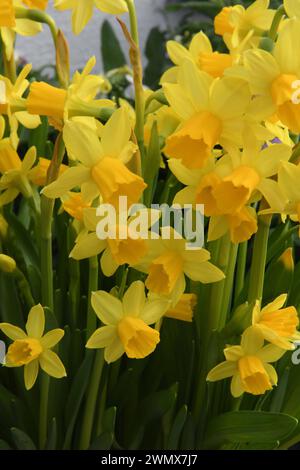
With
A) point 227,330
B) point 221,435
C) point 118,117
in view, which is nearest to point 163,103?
point 118,117

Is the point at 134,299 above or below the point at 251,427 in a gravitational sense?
above

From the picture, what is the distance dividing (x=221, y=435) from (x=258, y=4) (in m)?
0.43

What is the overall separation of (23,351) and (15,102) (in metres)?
0.23

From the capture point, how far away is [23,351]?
66 centimetres

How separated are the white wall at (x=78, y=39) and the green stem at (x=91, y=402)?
198 cm

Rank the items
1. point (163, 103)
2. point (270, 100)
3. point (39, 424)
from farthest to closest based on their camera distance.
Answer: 1. point (39, 424)
2. point (163, 103)
3. point (270, 100)

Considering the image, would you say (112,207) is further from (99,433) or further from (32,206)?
(99,433)

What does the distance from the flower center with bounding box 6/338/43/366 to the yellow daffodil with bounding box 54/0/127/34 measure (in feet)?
0.94

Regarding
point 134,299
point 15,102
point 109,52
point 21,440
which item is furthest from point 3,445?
point 109,52

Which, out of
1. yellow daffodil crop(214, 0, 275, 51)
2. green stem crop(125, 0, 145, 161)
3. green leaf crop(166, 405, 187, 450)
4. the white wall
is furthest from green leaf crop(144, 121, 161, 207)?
the white wall

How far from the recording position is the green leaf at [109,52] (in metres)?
2.10

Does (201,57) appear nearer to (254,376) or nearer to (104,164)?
(104,164)

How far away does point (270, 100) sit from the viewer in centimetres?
53

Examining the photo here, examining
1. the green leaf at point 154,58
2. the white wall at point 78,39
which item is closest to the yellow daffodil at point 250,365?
the green leaf at point 154,58
